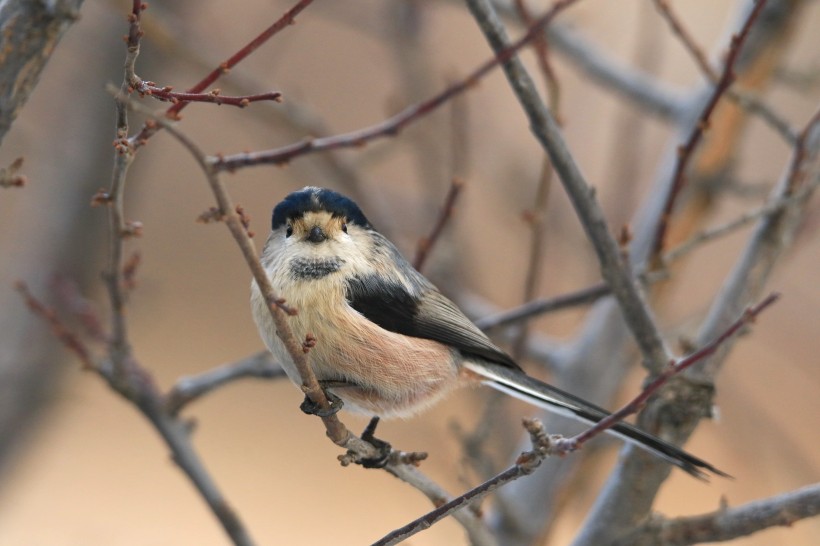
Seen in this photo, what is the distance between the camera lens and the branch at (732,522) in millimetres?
1774

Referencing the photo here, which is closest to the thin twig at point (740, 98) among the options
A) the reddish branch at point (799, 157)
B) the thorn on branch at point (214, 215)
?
the reddish branch at point (799, 157)

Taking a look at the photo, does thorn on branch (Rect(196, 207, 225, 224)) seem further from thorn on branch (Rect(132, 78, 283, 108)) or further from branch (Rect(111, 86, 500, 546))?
thorn on branch (Rect(132, 78, 283, 108))

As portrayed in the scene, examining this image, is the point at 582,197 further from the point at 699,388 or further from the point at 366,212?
the point at 366,212

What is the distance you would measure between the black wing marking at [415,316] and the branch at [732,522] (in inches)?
20.5

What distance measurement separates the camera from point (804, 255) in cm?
583

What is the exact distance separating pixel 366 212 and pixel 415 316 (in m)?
1.13

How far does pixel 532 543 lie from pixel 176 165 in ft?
13.8

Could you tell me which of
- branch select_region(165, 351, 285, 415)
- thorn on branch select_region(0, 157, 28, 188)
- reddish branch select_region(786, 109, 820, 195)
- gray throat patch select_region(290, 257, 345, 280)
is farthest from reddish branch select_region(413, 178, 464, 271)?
thorn on branch select_region(0, 157, 28, 188)

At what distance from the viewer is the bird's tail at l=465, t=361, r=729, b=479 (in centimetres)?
201

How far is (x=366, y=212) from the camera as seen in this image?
320 cm

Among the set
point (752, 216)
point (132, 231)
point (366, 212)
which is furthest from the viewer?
point (366, 212)

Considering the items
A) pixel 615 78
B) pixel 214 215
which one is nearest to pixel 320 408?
pixel 214 215

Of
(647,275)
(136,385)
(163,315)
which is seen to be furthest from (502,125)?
(136,385)

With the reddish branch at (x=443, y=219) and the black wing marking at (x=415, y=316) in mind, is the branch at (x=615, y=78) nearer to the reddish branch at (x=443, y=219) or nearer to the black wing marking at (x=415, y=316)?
the reddish branch at (x=443, y=219)
